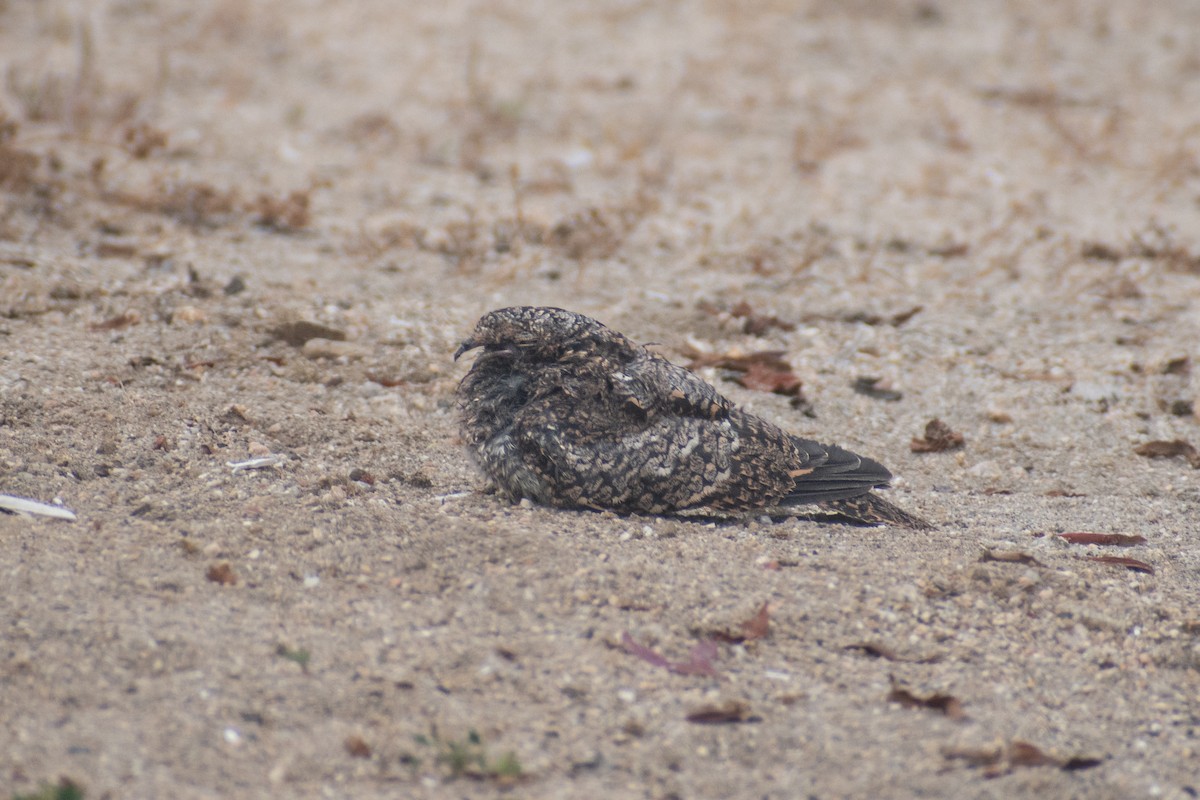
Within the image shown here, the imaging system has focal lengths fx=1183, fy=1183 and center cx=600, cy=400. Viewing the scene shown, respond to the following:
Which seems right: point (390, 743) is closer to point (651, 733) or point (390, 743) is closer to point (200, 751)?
point (200, 751)

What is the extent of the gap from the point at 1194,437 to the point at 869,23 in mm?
6986

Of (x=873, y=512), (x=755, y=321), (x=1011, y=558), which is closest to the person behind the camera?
(x=1011, y=558)

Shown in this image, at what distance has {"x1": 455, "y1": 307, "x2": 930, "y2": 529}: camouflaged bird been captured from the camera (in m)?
4.04

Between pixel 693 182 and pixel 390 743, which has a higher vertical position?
pixel 693 182

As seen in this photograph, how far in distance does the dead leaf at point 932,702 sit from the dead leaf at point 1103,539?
138 centimetres

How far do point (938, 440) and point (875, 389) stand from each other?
0.54 m

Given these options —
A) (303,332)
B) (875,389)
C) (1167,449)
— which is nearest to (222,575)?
(303,332)

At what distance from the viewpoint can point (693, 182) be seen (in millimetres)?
8281

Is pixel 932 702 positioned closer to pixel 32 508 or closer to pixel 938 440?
pixel 938 440

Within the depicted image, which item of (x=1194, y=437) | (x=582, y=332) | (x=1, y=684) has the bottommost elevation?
(x=1, y=684)

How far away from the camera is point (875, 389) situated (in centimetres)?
577

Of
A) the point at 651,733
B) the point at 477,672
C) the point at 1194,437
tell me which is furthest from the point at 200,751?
the point at 1194,437

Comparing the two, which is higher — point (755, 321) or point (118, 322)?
point (755, 321)

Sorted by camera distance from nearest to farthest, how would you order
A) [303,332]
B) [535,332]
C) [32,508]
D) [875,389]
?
[32,508] < [535,332] < [303,332] < [875,389]
